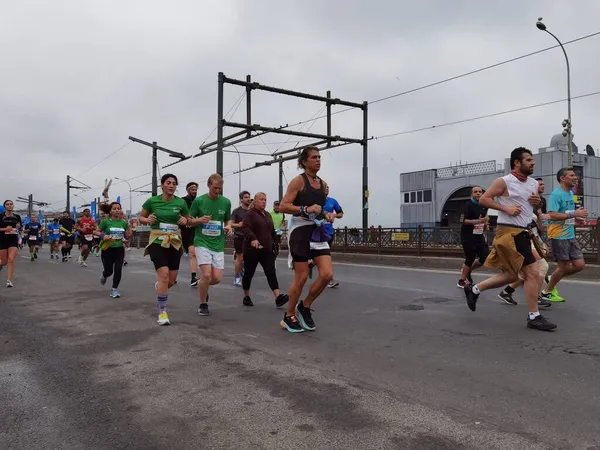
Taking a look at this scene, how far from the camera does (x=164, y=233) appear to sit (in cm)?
590

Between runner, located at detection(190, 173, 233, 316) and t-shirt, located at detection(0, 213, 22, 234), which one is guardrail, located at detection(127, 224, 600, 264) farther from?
t-shirt, located at detection(0, 213, 22, 234)

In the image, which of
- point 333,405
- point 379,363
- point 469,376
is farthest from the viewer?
point 379,363

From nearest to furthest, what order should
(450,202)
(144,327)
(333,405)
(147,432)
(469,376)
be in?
(147,432) → (333,405) → (469,376) → (144,327) → (450,202)

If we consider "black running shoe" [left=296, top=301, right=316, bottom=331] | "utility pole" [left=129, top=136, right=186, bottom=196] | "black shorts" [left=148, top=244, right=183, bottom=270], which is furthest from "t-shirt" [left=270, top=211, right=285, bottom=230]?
"utility pole" [left=129, top=136, right=186, bottom=196]

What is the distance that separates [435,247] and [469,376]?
494 inches

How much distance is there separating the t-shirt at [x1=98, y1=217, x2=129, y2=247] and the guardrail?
10049 millimetres

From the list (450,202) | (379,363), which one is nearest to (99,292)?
(379,363)

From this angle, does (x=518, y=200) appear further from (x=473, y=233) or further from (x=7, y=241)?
(x=7, y=241)

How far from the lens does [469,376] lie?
3.64 meters

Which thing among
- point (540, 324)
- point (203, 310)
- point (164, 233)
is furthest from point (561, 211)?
point (164, 233)

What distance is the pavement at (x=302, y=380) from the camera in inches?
107

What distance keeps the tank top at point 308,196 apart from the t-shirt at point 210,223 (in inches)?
63.9

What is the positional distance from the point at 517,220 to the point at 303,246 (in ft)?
7.56

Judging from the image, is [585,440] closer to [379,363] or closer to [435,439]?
[435,439]
